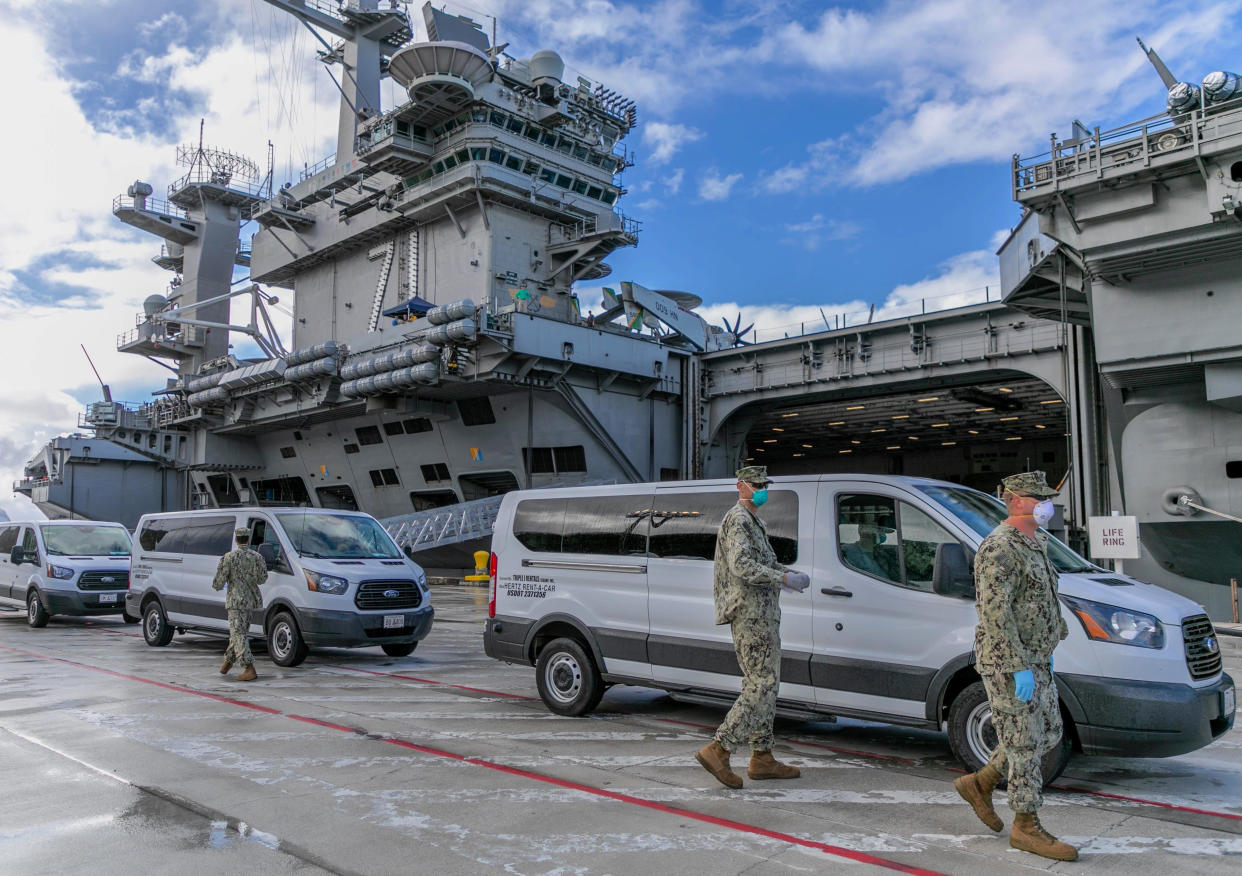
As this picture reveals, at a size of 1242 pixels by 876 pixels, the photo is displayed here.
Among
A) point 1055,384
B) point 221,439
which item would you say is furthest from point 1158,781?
point 221,439

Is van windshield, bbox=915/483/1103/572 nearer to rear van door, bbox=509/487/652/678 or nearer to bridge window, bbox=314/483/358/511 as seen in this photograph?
rear van door, bbox=509/487/652/678

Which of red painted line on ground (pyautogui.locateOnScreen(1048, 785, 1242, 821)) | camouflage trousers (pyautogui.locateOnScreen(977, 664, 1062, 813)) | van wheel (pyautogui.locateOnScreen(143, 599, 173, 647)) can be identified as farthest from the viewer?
van wheel (pyautogui.locateOnScreen(143, 599, 173, 647))

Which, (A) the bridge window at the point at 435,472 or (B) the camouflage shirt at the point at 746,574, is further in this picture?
(A) the bridge window at the point at 435,472

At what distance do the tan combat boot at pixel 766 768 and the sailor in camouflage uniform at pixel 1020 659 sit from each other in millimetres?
1439

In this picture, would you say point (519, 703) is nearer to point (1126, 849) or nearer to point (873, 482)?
point (873, 482)

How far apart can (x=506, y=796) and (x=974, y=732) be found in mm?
3249

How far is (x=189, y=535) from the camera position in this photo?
1402 cm

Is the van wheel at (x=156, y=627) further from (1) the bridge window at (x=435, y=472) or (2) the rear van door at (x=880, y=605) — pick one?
(1) the bridge window at (x=435, y=472)

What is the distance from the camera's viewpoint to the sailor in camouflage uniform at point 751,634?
5.87m

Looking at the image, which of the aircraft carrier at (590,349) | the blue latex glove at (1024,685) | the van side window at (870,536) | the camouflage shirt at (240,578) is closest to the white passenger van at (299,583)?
the camouflage shirt at (240,578)

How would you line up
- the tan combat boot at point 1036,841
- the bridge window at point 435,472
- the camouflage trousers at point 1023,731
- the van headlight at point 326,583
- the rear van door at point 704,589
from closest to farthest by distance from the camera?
the tan combat boot at point 1036,841 < the camouflage trousers at point 1023,731 < the rear van door at point 704,589 < the van headlight at point 326,583 < the bridge window at point 435,472

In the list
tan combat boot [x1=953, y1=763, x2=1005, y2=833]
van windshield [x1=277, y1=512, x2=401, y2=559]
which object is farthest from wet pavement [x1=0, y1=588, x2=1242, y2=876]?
van windshield [x1=277, y1=512, x2=401, y2=559]

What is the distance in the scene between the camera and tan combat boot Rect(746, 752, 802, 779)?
19.9 ft

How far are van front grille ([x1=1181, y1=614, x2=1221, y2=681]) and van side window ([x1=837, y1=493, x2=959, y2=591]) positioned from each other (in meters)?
1.55
